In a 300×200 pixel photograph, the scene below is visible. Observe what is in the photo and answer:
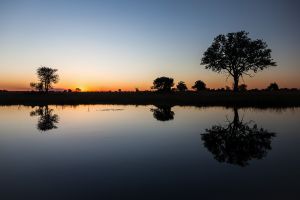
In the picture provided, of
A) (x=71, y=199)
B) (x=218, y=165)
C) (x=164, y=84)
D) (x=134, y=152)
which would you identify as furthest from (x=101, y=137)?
(x=164, y=84)

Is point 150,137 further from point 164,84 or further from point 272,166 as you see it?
point 164,84

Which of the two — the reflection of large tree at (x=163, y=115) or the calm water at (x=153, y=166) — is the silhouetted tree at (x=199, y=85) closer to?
the reflection of large tree at (x=163, y=115)

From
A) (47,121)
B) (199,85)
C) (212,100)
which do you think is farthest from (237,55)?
(199,85)

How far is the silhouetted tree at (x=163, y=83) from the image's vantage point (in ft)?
444

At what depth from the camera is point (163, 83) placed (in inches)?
5354

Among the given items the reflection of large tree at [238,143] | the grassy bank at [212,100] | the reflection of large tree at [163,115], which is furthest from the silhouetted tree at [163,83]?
the reflection of large tree at [238,143]

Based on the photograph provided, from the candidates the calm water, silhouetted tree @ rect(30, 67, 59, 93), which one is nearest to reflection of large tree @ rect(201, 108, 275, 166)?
the calm water

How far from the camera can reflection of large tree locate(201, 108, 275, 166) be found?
488 inches

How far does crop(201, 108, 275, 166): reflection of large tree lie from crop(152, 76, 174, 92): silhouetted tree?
114 m

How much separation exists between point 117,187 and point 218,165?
4.36 meters

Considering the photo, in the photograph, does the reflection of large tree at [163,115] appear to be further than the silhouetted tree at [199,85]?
No

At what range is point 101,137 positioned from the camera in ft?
61.5

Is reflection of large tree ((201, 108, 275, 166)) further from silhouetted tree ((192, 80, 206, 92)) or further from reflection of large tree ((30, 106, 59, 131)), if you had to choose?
silhouetted tree ((192, 80, 206, 92))

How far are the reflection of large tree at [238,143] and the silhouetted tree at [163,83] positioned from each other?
113723 mm
